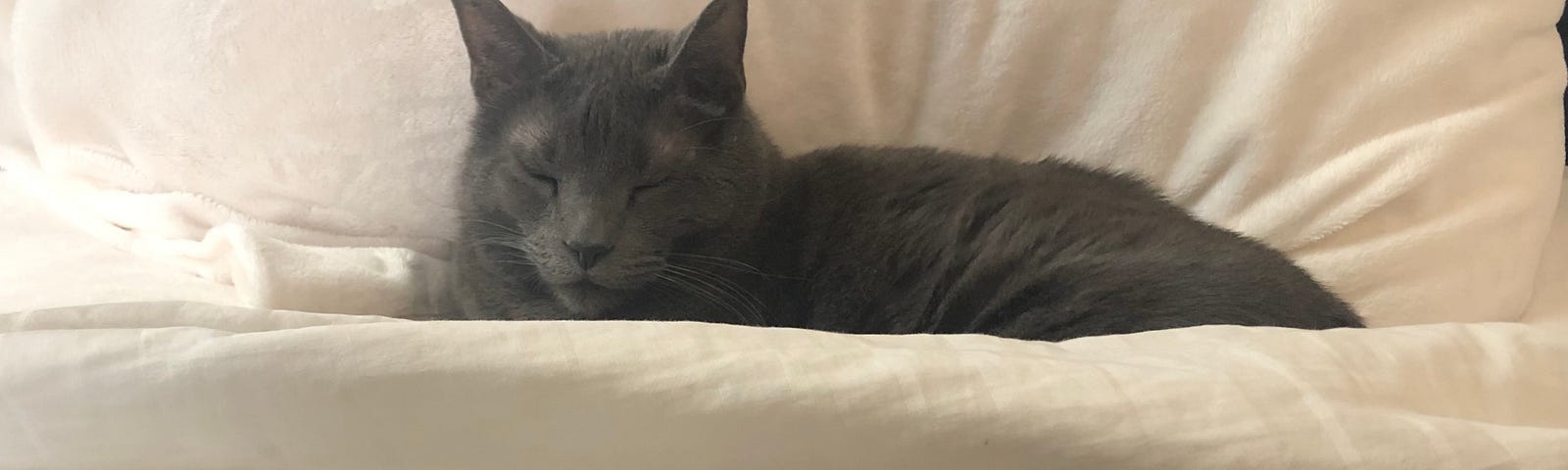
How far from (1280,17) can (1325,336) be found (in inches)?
18.2

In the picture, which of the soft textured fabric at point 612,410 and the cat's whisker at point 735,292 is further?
the cat's whisker at point 735,292

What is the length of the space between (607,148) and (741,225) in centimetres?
16

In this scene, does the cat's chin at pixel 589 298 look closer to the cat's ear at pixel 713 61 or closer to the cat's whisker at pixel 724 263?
the cat's whisker at pixel 724 263

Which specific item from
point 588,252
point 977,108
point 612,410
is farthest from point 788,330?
point 977,108

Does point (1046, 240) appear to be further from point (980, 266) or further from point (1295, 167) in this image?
point (1295, 167)

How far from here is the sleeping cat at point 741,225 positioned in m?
0.89

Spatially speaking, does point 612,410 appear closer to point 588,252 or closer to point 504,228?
point 588,252

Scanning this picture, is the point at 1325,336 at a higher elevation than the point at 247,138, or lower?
lower

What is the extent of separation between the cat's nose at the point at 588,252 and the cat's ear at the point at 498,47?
7.0 inches

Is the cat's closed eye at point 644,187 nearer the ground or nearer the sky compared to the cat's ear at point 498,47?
nearer the ground

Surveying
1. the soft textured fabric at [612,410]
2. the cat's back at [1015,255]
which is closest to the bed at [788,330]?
the soft textured fabric at [612,410]

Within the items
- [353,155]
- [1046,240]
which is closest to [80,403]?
[353,155]

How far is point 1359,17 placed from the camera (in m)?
1.00

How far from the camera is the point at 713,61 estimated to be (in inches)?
37.2
